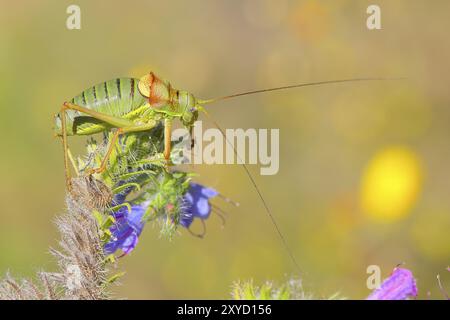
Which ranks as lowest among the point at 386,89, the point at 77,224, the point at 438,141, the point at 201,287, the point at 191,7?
the point at 201,287

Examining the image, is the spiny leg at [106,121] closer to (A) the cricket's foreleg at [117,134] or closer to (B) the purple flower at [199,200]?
(A) the cricket's foreleg at [117,134]

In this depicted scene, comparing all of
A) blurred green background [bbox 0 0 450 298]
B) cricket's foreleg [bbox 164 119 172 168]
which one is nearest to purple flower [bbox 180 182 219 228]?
cricket's foreleg [bbox 164 119 172 168]

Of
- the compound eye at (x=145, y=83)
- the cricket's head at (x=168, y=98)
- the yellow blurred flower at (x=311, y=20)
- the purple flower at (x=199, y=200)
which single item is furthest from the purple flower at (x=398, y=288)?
the yellow blurred flower at (x=311, y=20)

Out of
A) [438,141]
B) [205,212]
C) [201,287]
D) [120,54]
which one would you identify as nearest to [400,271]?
[205,212]

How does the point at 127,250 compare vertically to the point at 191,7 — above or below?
below

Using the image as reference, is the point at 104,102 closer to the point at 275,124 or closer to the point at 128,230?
the point at 128,230

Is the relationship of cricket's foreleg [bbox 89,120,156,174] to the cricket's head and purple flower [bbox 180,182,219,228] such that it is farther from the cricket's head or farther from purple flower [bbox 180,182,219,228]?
purple flower [bbox 180,182,219,228]

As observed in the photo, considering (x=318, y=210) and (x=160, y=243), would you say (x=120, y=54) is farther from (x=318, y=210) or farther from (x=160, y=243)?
(x=318, y=210)
